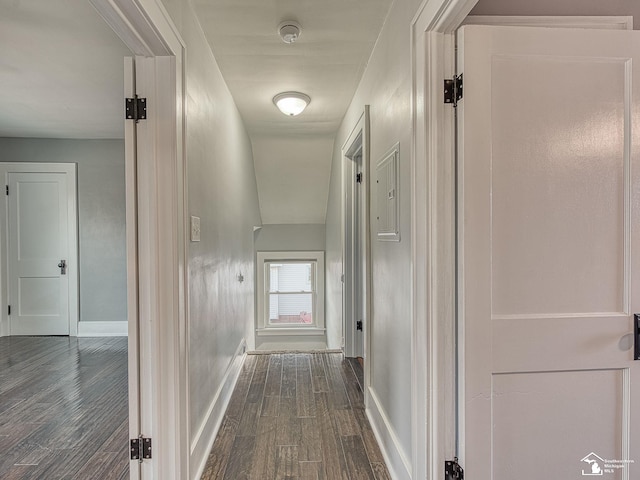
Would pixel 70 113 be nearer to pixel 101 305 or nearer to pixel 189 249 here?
pixel 101 305

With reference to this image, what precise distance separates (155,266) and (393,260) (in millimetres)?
1103

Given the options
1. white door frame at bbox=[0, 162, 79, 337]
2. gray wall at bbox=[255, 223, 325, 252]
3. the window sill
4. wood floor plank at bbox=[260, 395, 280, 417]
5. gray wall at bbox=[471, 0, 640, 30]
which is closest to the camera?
gray wall at bbox=[471, 0, 640, 30]

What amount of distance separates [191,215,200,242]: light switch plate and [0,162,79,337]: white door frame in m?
3.35

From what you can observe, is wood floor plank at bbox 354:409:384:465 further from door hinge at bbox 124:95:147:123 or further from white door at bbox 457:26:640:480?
door hinge at bbox 124:95:147:123

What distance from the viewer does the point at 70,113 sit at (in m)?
3.31

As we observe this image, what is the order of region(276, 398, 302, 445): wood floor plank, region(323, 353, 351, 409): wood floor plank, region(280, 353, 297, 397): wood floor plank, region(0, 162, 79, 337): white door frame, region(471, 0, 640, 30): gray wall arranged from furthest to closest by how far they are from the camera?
1. region(0, 162, 79, 337): white door frame
2. region(280, 353, 297, 397): wood floor plank
3. region(323, 353, 351, 409): wood floor plank
4. region(276, 398, 302, 445): wood floor plank
5. region(471, 0, 640, 30): gray wall

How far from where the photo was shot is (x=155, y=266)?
1.42 m

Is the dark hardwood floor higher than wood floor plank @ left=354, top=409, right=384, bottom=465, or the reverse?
wood floor plank @ left=354, top=409, right=384, bottom=465

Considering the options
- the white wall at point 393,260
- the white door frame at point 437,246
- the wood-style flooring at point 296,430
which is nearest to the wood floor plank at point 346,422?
the wood-style flooring at point 296,430

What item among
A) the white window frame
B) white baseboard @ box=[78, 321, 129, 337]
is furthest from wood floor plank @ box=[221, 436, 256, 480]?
the white window frame

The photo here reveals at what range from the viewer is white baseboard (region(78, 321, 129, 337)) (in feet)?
13.8

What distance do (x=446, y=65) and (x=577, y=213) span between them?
2.34ft

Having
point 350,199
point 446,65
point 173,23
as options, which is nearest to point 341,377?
point 350,199

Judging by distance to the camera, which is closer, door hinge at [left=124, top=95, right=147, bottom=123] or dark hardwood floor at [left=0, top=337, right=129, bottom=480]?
door hinge at [left=124, top=95, right=147, bottom=123]
